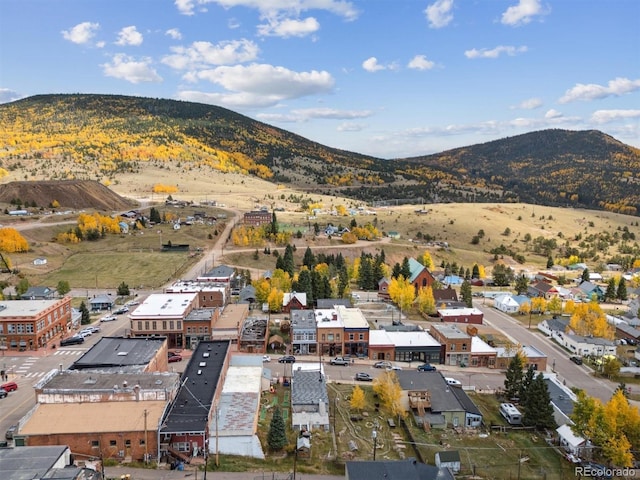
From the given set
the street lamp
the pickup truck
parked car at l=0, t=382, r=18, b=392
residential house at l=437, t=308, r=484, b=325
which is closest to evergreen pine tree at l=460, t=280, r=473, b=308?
residential house at l=437, t=308, r=484, b=325

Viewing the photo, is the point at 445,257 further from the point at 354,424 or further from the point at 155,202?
the point at 155,202

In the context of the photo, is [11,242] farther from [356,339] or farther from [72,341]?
[356,339]

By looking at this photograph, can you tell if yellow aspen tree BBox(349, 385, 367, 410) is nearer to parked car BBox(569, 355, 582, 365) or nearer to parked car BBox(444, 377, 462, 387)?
parked car BBox(444, 377, 462, 387)

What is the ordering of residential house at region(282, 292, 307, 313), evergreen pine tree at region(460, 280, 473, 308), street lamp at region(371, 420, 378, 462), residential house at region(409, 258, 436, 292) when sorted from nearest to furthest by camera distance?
street lamp at region(371, 420, 378, 462), residential house at region(282, 292, 307, 313), evergreen pine tree at region(460, 280, 473, 308), residential house at region(409, 258, 436, 292)

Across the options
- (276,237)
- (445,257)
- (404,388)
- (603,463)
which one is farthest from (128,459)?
(445,257)

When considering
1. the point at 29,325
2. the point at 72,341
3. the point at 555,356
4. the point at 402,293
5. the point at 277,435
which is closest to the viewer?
the point at 277,435

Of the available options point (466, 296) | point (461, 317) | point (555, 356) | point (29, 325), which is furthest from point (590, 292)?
point (29, 325)
